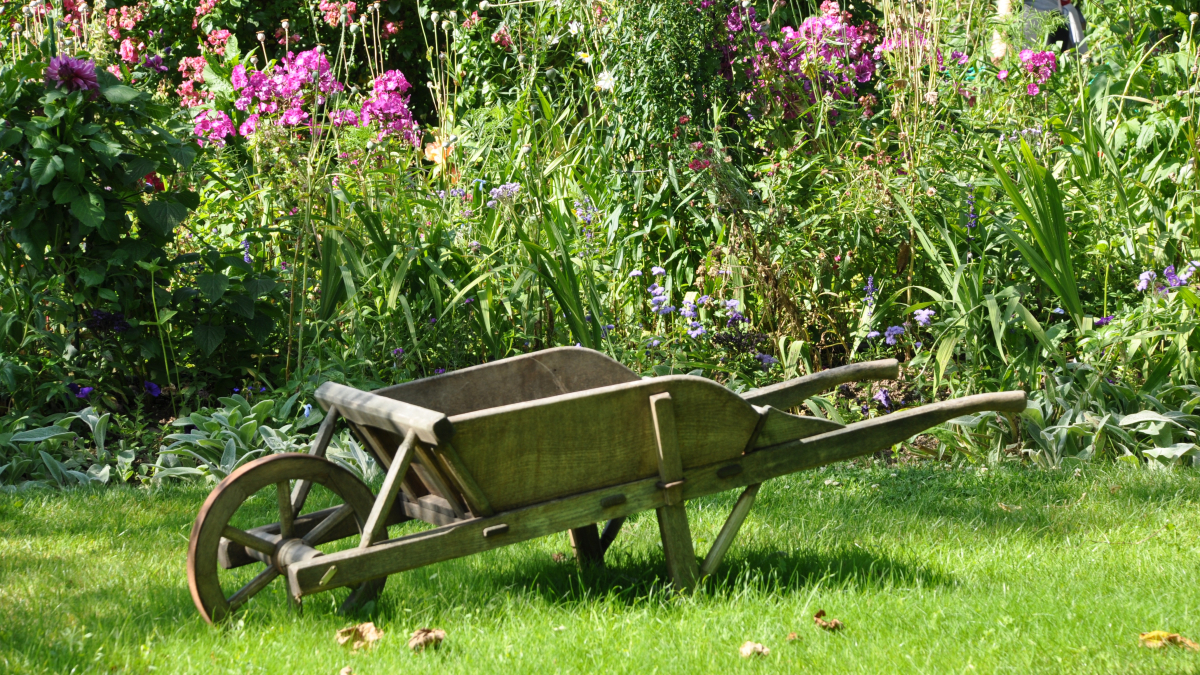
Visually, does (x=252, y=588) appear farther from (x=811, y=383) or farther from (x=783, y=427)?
(x=811, y=383)

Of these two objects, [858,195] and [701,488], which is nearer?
[701,488]

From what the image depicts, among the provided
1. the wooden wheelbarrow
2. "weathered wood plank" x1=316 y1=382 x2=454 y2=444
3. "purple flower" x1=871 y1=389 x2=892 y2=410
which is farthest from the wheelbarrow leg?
"purple flower" x1=871 y1=389 x2=892 y2=410

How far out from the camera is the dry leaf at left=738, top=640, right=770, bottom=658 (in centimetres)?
231

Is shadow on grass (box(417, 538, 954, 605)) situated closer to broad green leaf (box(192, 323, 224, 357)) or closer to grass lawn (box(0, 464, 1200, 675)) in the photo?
grass lawn (box(0, 464, 1200, 675))

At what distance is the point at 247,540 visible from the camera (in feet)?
8.09

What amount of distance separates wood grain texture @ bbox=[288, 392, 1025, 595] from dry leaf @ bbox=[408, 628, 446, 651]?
0.57 feet

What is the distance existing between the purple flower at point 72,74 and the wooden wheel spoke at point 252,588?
2.83 meters

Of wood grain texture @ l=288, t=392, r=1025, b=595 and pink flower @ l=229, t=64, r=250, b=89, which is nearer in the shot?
wood grain texture @ l=288, t=392, r=1025, b=595

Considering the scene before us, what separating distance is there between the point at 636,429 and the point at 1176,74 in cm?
419

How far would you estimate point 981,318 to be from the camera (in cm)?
431

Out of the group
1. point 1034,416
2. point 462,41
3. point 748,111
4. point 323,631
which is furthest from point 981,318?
point 462,41

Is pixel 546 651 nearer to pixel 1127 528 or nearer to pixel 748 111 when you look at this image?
pixel 1127 528

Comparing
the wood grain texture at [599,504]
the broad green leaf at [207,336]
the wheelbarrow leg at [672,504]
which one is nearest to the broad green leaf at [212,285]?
the broad green leaf at [207,336]

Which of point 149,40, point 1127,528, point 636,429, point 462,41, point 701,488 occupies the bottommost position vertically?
point 1127,528
